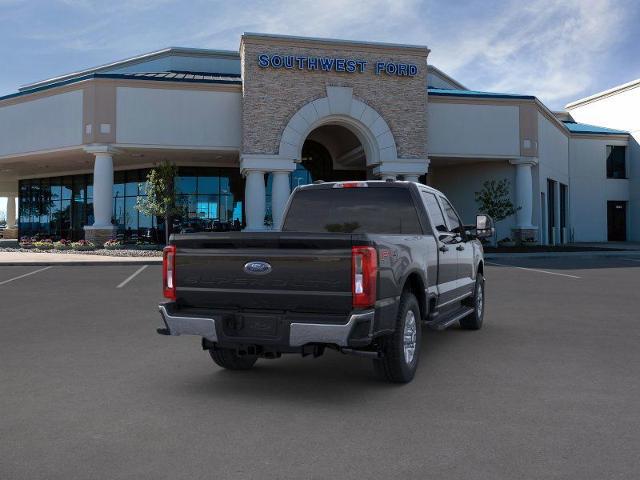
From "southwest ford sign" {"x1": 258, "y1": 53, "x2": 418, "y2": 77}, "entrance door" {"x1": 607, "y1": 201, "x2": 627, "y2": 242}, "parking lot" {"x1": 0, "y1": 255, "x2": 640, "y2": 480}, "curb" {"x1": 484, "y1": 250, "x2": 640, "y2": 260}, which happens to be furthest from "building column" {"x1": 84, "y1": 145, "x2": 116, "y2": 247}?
"entrance door" {"x1": 607, "y1": 201, "x2": 627, "y2": 242}

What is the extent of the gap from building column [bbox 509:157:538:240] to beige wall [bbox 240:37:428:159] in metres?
6.34

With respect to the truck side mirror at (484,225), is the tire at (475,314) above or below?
below

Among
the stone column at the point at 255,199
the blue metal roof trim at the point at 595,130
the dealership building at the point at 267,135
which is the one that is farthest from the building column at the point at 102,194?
the blue metal roof trim at the point at 595,130

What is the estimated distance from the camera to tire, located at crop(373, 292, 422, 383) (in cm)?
545

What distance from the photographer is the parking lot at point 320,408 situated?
373 centimetres

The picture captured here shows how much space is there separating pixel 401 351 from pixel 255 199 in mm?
23018

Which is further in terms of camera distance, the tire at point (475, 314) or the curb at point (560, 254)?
the curb at point (560, 254)

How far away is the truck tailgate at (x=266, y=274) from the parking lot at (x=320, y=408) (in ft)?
2.76

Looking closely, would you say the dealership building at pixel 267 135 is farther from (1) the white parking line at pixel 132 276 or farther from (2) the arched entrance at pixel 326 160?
(1) the white parking line at pixel 132 276

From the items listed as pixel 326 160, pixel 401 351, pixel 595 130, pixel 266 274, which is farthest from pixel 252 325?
pixel 595 130

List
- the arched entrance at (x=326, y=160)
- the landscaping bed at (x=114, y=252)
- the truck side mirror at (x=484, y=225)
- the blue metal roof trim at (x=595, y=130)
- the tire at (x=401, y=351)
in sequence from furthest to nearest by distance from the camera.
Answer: the blue metal roof trim at (x=595, y=130) → the arched entrance at (x=326, y=160) → the landscaping bed at (x=114, y=252) → the truck side mirror at (x=484, y=225) → the tire at (x=401, y=351)

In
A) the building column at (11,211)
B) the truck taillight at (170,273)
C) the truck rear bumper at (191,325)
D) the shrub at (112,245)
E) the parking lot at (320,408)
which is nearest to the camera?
the parking lot at (320,408)

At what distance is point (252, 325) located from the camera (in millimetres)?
5176

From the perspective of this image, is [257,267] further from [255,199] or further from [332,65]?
[332,65]
